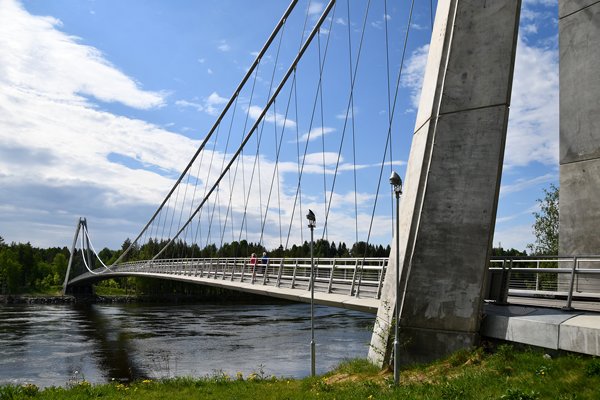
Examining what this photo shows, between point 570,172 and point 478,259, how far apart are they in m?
5.07

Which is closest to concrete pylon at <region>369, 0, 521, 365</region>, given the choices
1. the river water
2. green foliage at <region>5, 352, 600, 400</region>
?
green foliage at <region>5, 352, 600, 400</region>

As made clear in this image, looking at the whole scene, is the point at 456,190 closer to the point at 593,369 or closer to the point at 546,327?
the point at 546,327

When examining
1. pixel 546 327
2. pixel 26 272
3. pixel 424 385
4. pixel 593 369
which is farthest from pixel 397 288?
pixel 26 272

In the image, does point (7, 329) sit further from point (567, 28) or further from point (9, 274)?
point (9, 274)

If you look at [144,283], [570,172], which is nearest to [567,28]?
[570,172]

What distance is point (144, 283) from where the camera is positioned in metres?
79.4

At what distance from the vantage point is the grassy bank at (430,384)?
257 inches

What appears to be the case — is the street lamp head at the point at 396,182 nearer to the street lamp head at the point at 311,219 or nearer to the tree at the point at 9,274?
the street lamp head at the point at 311,219

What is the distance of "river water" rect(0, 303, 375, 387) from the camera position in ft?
60.4

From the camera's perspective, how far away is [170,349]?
80.3 feet

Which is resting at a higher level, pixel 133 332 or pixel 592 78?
pixel 592 78

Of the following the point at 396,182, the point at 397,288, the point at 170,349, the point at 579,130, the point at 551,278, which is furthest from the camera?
the point at 170,349

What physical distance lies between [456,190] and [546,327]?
303 cm

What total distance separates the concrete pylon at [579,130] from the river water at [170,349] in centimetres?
524
